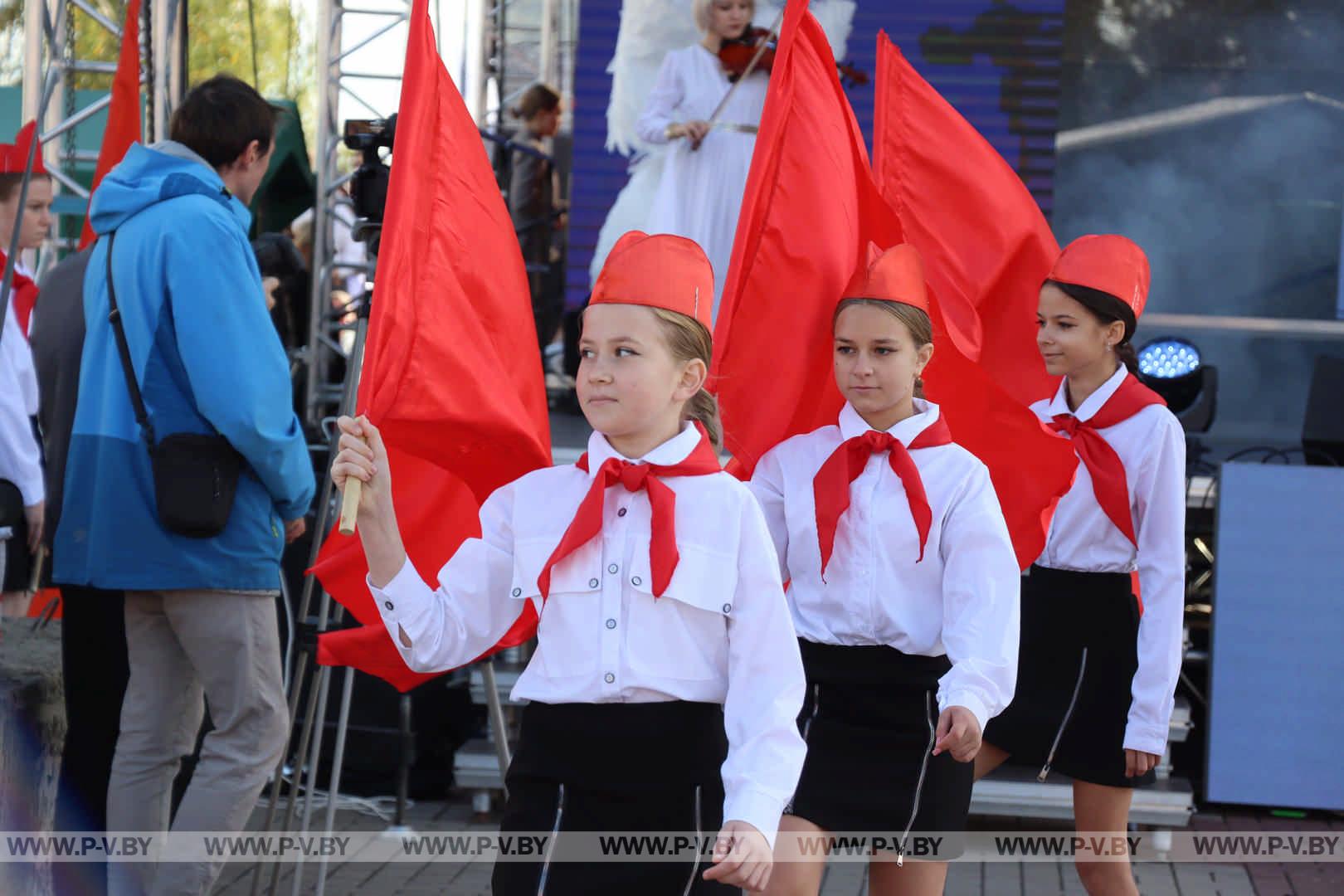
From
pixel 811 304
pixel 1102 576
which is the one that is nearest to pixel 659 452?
pixel 811 304

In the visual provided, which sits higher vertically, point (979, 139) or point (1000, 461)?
point (979, 139)

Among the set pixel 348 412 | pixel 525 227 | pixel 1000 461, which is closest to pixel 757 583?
pixel 1000 461

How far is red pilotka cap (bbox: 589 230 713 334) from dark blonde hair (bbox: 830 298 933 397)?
0.62 metres

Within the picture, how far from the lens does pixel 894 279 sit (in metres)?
3.26

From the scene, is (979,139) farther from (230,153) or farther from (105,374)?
(105,374)

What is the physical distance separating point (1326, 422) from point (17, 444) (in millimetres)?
5472

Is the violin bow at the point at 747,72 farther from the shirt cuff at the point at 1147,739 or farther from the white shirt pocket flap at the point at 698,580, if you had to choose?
the white shirt pocket flap at the point at 698,580

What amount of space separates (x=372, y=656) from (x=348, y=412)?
1.01 metres

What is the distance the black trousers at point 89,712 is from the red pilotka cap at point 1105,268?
8.11ft

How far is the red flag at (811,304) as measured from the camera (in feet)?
11.4

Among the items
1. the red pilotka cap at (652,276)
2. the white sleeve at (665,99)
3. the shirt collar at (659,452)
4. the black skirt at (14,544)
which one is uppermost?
the white sleeve at (665,99)

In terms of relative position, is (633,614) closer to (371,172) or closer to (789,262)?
(789,262)

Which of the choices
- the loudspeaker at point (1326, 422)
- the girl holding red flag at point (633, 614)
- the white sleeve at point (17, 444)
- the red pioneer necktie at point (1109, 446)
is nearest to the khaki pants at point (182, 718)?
the white sleeve at point (17, 444)

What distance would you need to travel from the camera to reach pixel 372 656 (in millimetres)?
3264
